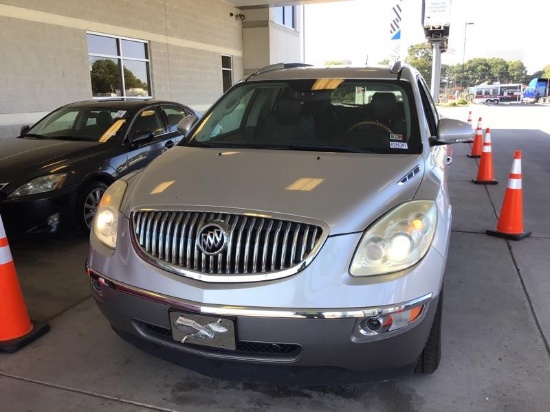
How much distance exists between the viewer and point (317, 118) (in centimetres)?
365

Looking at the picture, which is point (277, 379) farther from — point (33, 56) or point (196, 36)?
point (196, 36)

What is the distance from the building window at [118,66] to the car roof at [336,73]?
864cm

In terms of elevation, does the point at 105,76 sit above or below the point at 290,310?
above

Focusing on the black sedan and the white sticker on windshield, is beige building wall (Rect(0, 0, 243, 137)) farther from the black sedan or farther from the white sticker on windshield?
the white sticker on windshield

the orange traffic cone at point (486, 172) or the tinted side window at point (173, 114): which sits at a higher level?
the tinted side window at point (173, 114)

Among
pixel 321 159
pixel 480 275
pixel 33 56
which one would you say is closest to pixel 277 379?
pixel 321 159

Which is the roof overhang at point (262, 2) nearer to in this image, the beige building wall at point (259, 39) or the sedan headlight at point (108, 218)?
the beige building wall at point (259, 39)

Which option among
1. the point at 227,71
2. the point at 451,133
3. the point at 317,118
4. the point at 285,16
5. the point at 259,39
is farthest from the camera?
the point at 285,16

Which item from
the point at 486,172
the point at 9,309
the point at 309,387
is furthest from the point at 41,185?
the point at 486,172

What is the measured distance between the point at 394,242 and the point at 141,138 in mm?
4400

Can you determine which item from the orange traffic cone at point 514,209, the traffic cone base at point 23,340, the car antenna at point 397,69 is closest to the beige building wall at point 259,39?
the orange traffic cone at point 514,209

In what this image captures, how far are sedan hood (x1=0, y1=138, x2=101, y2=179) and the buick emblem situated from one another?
330 centimetres

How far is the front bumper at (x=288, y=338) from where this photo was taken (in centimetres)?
221

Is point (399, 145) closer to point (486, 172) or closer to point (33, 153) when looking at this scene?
point (33, 153)
